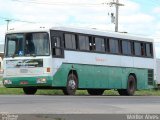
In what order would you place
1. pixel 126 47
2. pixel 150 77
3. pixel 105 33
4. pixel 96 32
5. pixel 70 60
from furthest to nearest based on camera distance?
pixel 150 77 < pixel 126 47 < pixel 105 33 < pixel 96 32 < pixel 70 60

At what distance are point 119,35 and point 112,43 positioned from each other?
1.05m

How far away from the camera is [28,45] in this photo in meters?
27.3

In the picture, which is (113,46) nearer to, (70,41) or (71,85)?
(70,41)

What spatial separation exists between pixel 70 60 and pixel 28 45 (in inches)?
89.3

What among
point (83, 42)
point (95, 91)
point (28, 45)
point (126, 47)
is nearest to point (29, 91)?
point (28, 45)

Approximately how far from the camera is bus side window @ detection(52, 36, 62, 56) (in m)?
27.2

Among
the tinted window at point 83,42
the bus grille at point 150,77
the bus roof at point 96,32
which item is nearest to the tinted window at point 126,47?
the bus roof at point 96,32

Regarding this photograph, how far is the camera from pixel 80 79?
95.0 ft

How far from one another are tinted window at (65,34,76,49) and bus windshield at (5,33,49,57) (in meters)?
1.46

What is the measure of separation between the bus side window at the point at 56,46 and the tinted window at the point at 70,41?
0.57 metres

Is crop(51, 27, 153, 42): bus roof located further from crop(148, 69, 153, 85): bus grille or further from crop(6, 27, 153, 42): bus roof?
crop(148, 69, 153, 85): bus grille

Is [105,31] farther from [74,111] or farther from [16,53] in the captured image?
[74,111]

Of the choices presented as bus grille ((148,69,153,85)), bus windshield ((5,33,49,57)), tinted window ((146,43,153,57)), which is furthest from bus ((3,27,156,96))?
bus grille ((148,69,153,85))

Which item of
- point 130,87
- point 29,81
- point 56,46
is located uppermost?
point 56,46
